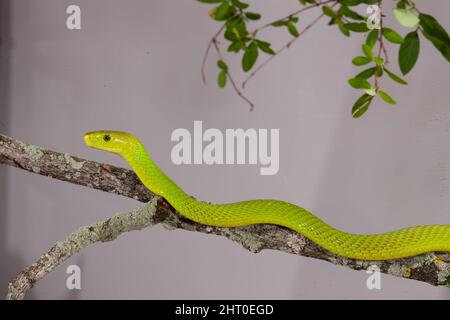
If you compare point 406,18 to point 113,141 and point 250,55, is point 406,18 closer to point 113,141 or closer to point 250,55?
point 250,55

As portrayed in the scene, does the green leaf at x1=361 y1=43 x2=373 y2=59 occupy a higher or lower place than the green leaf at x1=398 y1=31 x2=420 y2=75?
higher

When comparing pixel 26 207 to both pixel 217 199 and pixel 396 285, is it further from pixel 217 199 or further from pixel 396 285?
pixel 396 285

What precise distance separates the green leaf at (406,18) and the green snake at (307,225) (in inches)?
28.0

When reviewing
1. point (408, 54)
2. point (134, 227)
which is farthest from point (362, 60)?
point (134, 227)

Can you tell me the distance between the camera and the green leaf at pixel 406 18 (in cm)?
84

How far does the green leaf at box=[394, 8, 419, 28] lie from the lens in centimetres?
84

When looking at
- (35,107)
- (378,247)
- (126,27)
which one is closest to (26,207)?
(35,107)

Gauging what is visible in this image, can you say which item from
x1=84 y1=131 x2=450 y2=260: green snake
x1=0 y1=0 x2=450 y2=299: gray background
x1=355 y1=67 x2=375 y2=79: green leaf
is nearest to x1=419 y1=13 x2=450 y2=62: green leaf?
x1=355 y1=67 x2=375 y2=79: green leaf

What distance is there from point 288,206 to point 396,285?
1.69m

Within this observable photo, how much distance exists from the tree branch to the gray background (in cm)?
135

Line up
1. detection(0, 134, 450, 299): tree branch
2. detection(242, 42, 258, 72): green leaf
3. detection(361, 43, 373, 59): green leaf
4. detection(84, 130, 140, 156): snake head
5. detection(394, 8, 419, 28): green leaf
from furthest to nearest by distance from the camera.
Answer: detection(84, 130, 140, 156): snake head, detection(0, 134, 450, 299): tree branch, detection(242, 42, 258, 72): green leaf, detection(361, 43, 373, 59): green leaf, detection(394, 8, 419, 28): green leaf

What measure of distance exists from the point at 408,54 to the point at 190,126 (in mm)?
2059

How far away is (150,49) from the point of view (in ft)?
9.70

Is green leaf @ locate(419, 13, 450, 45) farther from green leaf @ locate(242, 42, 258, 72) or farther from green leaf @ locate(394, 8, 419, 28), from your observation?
green leaf @ locate(242, 42, 258, 72)
